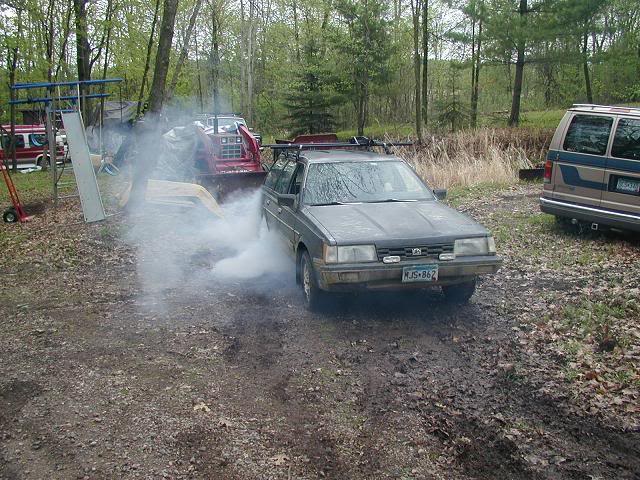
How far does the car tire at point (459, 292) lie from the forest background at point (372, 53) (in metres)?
8.64

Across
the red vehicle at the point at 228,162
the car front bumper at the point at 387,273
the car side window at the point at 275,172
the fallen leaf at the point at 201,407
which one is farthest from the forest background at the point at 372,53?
the fallen leaf at the point at 201,407

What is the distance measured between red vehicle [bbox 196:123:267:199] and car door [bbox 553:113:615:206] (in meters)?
7.45

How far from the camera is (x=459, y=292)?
6.66m

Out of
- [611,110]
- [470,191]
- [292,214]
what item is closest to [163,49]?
[292,214]

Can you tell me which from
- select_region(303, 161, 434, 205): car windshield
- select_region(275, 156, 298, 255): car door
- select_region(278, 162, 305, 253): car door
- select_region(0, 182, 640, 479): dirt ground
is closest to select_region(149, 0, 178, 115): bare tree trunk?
select_region(275, 156, 298, 255): car door

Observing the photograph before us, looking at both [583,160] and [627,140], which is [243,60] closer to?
[583,160]

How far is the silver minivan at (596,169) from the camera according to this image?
8.48m

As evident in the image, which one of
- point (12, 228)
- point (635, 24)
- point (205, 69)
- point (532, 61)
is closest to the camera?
point (12, 228)

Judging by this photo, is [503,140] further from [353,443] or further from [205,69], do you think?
[205,69]

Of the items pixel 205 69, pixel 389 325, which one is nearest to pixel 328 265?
pixel 389 325

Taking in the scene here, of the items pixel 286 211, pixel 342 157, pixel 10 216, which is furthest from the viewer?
pixel 10 216

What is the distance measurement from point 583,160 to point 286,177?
14.4 feet

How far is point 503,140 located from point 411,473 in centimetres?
1733

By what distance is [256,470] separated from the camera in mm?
3785
